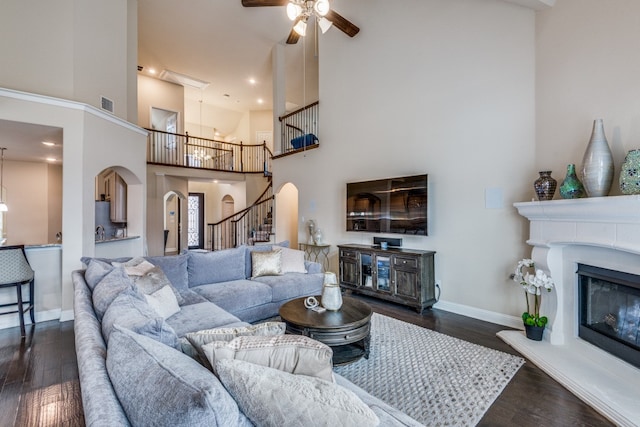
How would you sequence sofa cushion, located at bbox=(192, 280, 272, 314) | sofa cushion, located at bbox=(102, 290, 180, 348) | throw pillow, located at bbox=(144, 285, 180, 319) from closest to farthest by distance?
sofa cushion, located at bbox=(102, 290, 180, 348) < throw pillow, located at bbox=(144, 285, 180, 319) < sofa cushion, located at bbox=(192, 280, 272, 314)

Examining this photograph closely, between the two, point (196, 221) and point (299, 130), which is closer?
point (299, 130)

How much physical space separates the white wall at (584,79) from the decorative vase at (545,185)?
21cm

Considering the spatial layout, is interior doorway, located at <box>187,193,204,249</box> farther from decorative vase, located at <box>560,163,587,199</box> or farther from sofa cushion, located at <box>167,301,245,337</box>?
decorative vase, located at <box>560,163,587,199</box>

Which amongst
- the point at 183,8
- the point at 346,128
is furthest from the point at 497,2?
the point at 183,8

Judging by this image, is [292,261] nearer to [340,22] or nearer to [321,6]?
[321,6]

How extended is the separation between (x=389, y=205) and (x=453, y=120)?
4.69 feet

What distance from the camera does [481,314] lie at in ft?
12.1

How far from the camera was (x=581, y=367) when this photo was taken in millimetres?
2447

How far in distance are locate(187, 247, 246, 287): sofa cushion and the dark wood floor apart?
1286 mm

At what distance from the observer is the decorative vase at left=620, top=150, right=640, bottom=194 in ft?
7.23

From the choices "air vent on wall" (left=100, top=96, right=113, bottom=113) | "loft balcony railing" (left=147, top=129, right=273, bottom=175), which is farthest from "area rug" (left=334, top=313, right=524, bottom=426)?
"loft balcony railing" (left=147, top=129, right=273, bottom=175)

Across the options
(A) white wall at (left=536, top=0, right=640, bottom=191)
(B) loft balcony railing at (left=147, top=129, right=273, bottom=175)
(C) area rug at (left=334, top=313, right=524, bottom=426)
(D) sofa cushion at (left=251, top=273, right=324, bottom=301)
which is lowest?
(C) area rug at (left=334, top=313, right=524, bottom=426)

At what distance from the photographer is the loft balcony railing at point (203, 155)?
8664mm

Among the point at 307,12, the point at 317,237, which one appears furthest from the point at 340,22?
the point at 317,237
